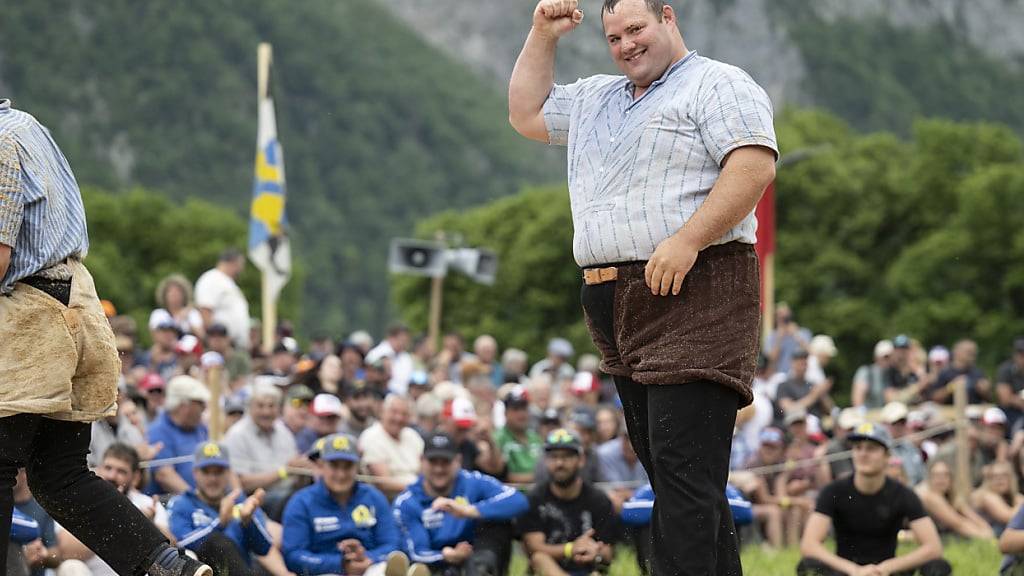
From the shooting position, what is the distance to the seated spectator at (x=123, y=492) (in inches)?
344

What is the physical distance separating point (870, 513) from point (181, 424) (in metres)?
4.99

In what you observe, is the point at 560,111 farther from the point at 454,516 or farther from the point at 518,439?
A: the point at 518,439

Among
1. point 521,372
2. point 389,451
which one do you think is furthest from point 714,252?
point 521,372

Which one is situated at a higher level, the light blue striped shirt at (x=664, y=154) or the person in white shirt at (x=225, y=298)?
the light blue striped shirt at (x=664, y=154)

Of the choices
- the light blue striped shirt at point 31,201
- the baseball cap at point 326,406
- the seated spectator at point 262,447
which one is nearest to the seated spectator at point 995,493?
the baseball cap at point 326,406

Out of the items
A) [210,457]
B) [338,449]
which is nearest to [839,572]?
[338,449]

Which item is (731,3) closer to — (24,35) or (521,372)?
(24,35)

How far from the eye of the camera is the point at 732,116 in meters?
4.90

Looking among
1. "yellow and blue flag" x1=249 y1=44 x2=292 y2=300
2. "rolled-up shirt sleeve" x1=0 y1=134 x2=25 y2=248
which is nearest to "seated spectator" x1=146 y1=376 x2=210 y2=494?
"yellow and blue flag" x1=249 y1=44 x2=292 y2=300

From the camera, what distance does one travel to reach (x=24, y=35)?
133m

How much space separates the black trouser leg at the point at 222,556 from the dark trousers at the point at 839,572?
323 cm

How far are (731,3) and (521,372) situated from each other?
144 m

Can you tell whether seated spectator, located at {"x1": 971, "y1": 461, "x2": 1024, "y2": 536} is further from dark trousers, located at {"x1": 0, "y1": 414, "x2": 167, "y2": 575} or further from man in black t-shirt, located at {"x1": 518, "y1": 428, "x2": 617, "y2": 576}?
dark trousers, located at {"x1": 0, "y1": 414, "x2": 167, "y2": 575}

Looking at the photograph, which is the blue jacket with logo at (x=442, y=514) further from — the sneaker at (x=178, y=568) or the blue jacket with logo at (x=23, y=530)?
the sneaker at (x=178, y=568)
